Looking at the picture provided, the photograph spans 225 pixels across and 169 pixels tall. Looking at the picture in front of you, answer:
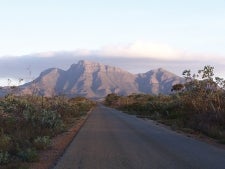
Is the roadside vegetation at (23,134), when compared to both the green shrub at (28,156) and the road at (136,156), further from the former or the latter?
the road at (136,156)

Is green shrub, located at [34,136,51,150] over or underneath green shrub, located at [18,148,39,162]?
underneath

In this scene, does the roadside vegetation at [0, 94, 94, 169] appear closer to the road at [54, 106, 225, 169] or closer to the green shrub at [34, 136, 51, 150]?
the green shrub at [34, 136, 51, 150]

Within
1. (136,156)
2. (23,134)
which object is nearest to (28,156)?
(136,156)

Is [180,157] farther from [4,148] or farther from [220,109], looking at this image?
[220,109]

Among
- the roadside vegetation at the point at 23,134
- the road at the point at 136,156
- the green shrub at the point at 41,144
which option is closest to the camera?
the road at the point at 136,156

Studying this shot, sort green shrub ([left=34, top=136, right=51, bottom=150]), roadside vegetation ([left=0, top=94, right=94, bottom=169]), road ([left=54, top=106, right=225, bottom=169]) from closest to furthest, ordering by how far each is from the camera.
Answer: road ([left=54, top=106, right=225, bottom=169]) → roadside vegetation ([left=0, top=94, right=94, bottom=169]) → green shrub ([left=34, top=136, right=51, bottom=150])

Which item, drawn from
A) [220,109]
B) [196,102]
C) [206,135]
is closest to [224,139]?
[206,135]

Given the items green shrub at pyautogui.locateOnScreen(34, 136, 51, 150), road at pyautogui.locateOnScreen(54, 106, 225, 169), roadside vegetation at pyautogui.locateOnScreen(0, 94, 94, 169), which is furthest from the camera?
green shrub at pyautogui.locateOnScreen(34, 136, 51, 150)

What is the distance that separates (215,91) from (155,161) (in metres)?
23.6

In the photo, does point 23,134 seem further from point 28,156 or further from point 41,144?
point 28,156

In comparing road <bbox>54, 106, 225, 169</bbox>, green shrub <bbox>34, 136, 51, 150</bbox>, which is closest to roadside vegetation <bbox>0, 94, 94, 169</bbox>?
green shrub <bbox>34, 136, 51, 150</bbox>

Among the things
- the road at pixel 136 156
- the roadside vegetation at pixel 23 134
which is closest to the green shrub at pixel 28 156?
the roadside vegetation at pixel 23 134

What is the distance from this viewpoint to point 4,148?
59.7 feet

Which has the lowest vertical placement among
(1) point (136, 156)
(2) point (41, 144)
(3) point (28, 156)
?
(2) point (41, 144)
